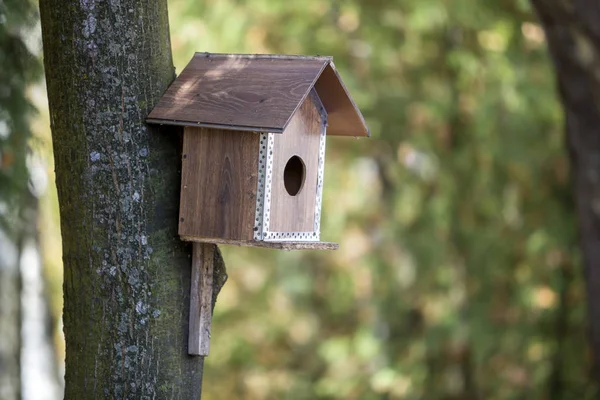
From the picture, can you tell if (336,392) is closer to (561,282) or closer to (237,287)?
(237,287)

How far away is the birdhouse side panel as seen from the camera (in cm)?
255

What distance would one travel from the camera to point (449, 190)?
709 centimetres

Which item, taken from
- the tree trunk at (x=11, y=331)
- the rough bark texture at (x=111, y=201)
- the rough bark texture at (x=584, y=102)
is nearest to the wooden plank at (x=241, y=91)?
the rough bark texture at (x=111, y=201)

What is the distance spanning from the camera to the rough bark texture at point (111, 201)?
2.35 meters

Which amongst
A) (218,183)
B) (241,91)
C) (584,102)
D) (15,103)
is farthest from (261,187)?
(584,102)

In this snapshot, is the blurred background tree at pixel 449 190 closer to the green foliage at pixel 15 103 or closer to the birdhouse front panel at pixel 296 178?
the green foliage at pixel 15 103

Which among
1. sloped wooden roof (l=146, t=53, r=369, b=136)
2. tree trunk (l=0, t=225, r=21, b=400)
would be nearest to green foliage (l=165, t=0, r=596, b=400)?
tree trunk (l=0, t=225, r=21, b=400)

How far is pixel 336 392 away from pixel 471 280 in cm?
173

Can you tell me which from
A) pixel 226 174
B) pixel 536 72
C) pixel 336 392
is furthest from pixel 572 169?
pixel 226 174

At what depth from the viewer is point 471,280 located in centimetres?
729

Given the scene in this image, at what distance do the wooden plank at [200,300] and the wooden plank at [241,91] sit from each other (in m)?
0.42

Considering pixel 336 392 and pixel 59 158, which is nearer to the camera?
pixel 59 158

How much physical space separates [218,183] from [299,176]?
44 centimetres

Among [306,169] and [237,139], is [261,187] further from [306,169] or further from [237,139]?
[306,169]
